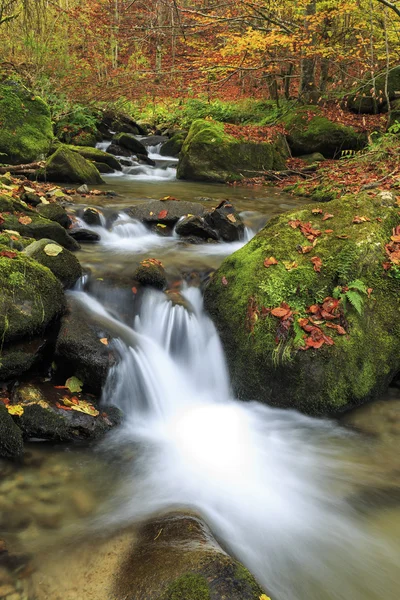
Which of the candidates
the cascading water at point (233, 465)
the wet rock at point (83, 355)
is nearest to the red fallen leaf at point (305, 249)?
the cascading water at point (233, 465)

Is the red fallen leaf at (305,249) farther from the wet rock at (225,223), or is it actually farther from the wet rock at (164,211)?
the wet rock at (164,211)

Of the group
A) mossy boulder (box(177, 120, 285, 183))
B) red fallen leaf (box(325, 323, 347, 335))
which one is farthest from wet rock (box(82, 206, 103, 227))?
mossy boulder (box(177, 120, 285, 183))

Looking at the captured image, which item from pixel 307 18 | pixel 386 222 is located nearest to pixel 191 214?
pixel 386 222

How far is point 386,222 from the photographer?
484cm

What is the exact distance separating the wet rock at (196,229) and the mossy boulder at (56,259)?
274 cm

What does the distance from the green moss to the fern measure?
2.99 m

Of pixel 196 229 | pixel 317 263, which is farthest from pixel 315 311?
pixel 196 229

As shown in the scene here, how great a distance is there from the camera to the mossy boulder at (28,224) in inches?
218

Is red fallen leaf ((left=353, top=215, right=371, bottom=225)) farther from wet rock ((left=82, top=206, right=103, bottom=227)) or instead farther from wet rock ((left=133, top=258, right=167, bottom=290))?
wet rock ((left=82, top=206, right=103, bottom=227))

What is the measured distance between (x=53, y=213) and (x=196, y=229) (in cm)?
236

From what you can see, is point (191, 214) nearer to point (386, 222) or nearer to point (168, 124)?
point (386, 222)

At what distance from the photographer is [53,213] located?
6637 mm

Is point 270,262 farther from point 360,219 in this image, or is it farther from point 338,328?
point 360,219

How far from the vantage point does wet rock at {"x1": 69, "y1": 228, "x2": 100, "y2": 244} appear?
22.3 ft
